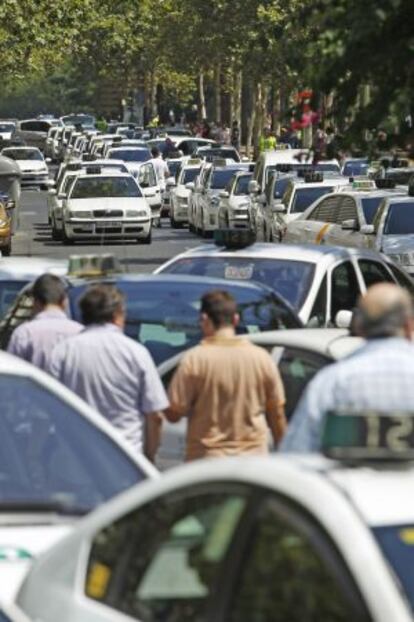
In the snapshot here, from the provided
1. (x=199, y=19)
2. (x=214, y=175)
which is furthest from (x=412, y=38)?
(x=199, y=19)

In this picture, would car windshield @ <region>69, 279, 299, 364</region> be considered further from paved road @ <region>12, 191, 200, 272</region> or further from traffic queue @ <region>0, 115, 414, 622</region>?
paved road @ <region>12, 191, 200, 272</region>

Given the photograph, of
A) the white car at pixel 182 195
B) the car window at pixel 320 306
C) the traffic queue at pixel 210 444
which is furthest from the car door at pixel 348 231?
the white car at pixel 182 195

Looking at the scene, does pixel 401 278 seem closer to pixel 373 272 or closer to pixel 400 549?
pixel 373 272

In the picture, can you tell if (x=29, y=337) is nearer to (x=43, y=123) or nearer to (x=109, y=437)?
(x=109, y=437)

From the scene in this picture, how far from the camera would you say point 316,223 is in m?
29.6

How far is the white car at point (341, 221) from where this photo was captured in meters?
28.5

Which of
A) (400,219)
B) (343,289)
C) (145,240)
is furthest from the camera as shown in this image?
(145,240)

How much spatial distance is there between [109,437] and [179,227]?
45595mm

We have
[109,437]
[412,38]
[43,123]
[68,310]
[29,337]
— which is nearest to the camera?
[109,437]

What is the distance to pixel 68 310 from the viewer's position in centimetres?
1348

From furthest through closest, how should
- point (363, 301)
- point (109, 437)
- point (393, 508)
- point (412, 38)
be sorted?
point (412, 38), point (109, 437), point (363, 301), point (393, 508)

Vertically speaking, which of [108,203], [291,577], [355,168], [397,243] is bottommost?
[355,168]

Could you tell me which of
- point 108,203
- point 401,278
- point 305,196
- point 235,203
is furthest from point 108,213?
point 401,278

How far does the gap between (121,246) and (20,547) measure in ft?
120
